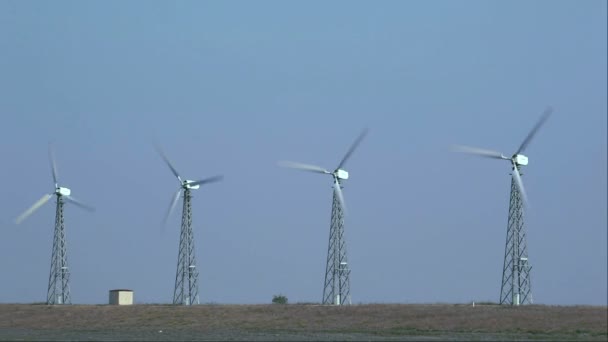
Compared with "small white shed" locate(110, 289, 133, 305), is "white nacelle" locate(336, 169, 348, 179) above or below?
above

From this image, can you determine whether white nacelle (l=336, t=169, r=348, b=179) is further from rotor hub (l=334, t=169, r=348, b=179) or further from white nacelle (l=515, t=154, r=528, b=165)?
white nacelle (l=515, t=154, r=528, b=165)

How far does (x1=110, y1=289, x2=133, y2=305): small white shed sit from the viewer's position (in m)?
144

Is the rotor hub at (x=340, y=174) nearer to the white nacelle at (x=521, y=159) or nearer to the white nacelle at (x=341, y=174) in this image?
the white nacelle at (x=341, y=174)

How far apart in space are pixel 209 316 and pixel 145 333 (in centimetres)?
1639

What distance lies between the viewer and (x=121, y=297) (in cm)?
14475

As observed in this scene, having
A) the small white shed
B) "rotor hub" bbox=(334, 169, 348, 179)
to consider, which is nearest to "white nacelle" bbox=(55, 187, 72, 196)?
the small white shed

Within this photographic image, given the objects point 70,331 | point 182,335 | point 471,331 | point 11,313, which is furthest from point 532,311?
point 11,313

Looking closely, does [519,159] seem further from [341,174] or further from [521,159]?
[341,174]

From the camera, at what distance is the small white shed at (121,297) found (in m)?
144

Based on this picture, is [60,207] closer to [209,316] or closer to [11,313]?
[11,313]

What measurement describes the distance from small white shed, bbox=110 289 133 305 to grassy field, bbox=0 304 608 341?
7.66m

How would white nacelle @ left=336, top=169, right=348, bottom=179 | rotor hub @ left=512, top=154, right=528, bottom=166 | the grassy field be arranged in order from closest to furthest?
the grassy field → rotor hub @ left=512, top=154, right=528, bottom=166 → white nacelle @ left=336, top=169, right=348, bottom=179

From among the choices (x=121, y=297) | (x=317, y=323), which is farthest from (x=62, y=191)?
(x=317, y=323)

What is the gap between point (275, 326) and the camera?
11031 centimetres
